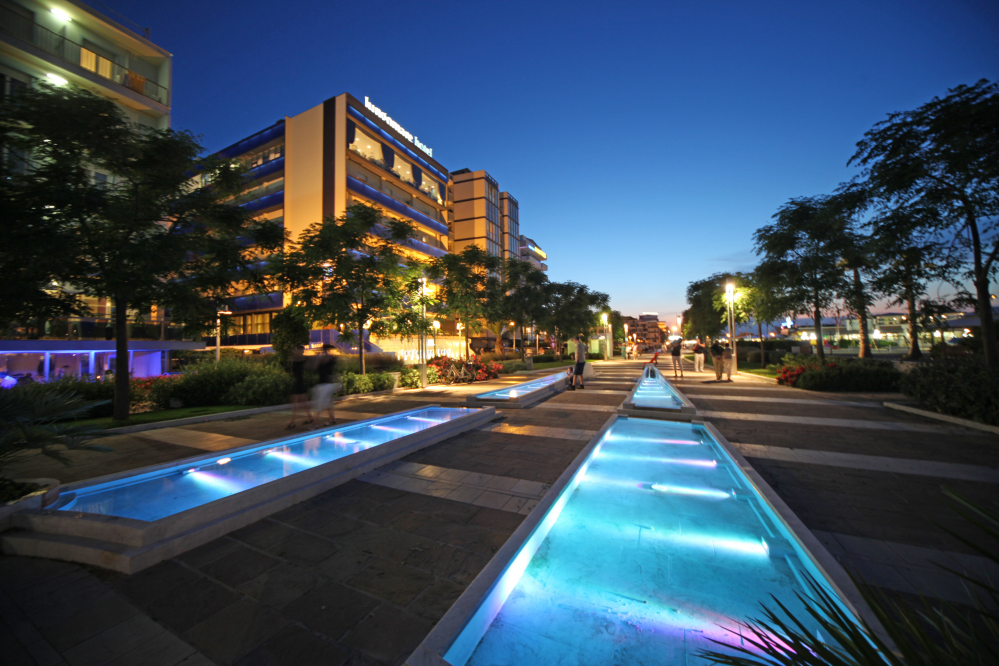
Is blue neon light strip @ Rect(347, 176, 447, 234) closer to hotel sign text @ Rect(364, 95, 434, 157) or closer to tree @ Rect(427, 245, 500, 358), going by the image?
hotel sign text @ Rect(364, 95, 434, 157)

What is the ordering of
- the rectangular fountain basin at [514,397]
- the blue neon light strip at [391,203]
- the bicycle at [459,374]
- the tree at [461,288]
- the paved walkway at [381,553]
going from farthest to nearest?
the blue neon light strip at [391,203]
the tree at [461,288]
the bicycle at [459,374]
the rectangular fountain basin at [514,397]
the paved walkway at [381,553]

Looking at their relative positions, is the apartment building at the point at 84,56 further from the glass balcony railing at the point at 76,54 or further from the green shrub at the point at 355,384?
the green shrub at the point at 355,384

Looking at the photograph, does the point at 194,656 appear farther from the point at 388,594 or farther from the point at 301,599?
the point at 388,594

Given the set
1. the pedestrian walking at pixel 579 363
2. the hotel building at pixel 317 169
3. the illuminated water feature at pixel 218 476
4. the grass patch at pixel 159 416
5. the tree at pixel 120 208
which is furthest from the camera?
the hotel building at pixel 317 169

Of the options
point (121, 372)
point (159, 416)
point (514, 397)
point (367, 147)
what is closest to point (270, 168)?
point (367, 147)

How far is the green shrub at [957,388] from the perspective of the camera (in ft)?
26.2

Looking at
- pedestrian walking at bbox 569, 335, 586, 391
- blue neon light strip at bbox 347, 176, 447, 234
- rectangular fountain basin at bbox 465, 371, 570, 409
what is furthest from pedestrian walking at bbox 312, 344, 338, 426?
blue neon light strip at bbox 347, 176, 447, 234

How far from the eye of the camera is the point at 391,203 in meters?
39.9

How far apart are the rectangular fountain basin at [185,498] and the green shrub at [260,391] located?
19.7 feet

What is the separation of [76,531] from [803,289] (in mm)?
23769

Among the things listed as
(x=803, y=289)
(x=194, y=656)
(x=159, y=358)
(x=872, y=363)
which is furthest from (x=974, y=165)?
(x=159, y=358)

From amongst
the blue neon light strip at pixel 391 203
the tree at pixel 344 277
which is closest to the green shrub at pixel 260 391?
the tree at pixel 344 277

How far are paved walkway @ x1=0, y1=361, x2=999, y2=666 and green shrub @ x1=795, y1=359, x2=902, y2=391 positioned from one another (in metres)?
7.80

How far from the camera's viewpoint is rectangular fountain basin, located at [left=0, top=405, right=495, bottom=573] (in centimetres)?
357
